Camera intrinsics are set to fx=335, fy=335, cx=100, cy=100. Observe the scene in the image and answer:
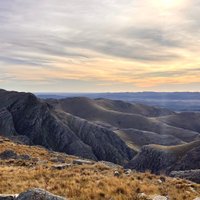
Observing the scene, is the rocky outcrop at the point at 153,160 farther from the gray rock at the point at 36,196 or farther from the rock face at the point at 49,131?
the gray rock at the point at 36,196

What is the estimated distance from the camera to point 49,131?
15500cm

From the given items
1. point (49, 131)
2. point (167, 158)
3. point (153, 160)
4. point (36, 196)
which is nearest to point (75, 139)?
point (49, 131)

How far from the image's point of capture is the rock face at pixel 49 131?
14812 centimetres

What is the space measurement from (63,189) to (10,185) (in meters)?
3.65

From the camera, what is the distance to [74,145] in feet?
495

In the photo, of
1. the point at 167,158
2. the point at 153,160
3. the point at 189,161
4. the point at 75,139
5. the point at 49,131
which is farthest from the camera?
the point at 75,139

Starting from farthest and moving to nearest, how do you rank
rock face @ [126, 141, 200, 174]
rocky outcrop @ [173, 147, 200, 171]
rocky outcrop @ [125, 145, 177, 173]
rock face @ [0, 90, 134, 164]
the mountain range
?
rock face @ [0, 90, 134, 164], the mountain range, rocky outcrop @ [125, 145, 177, 173], rock face @ [126, 141, 200, 174], rocky outcrop @ [173, 147, 200, 171]

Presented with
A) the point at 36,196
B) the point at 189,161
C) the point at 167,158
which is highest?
the point at 36,196

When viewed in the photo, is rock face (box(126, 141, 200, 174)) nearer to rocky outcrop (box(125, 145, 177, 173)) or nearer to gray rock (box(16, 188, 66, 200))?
rocky outcrop (box(125, 145, 177, 173))

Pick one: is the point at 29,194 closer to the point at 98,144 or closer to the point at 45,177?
the point at 45,177

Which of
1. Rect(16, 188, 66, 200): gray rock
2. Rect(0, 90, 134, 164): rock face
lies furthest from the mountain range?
Rect(16, 188, 66, 200): gray rock

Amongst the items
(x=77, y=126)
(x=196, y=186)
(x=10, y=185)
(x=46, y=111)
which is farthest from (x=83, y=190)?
(x=77, y=126)

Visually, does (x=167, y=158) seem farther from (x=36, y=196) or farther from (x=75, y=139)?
(x=36, y=196)

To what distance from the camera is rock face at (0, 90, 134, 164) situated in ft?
486
